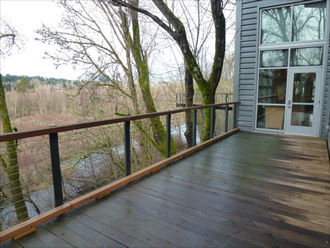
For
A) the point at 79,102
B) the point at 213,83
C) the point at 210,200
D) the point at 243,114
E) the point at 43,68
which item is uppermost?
the point at 43,68

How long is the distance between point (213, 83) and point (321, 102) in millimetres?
2669

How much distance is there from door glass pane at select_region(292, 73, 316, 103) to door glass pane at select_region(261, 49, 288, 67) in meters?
0.47

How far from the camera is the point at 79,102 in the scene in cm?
657

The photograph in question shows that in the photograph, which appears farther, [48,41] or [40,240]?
[48,41]

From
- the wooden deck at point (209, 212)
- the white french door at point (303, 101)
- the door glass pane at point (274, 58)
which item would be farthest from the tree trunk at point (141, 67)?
the wooden deck at point (209, 212)

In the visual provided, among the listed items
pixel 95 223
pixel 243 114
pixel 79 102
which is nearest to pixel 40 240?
pixel 95 223

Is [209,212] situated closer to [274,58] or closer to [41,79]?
[274,58]

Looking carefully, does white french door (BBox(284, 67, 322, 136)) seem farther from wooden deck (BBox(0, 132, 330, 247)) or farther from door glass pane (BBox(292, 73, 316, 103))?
wooden deck (BBox(0, 132, 330, 247))

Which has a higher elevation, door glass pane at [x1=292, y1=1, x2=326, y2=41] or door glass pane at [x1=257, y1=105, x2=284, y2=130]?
door glass pane at [x1=292, y1=1, x2=326, y2=41]

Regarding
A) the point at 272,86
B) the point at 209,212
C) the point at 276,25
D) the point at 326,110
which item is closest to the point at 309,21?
the point at 276,25

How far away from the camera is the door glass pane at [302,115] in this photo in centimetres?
555

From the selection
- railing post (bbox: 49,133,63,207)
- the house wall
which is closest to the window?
the house wall

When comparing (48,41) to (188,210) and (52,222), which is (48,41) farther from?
(188,210)

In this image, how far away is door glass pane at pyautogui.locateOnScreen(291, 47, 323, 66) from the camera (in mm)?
5254
